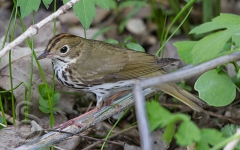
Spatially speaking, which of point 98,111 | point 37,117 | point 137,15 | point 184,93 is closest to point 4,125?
point 37,117

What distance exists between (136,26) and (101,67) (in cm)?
258

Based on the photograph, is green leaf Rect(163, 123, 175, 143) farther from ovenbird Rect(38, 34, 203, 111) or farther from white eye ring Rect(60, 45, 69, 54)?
white eye ring Rect(60, 45, 69, 54)

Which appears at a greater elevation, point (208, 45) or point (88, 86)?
point (208, 45)

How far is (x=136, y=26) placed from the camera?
6.53m

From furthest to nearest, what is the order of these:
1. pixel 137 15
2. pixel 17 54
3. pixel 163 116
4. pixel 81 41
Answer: pixel 137 15 → pixel 17 54 → pixel 81 41 → pixel 163 116

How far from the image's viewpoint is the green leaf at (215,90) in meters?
3.32

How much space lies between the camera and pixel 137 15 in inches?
263

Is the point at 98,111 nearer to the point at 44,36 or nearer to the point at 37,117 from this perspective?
the point at 37,117

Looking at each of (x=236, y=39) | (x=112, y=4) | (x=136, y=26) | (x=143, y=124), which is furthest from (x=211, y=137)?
(x=136, y=26)

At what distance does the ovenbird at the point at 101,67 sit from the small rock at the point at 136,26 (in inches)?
89.2

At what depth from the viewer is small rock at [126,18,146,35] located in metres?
6.42

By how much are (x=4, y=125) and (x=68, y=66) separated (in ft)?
2.35

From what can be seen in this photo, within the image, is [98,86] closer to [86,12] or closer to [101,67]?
[101,67]

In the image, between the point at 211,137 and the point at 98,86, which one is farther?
the point at 98,86
